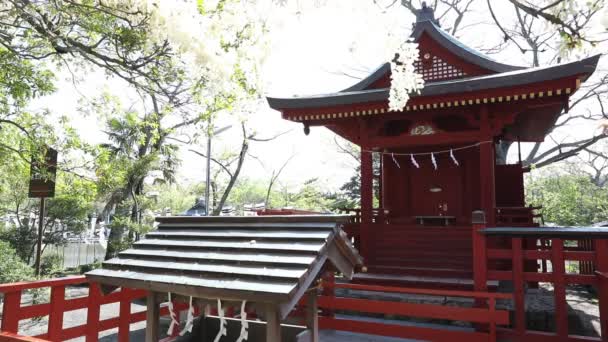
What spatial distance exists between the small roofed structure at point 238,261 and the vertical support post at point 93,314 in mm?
1162

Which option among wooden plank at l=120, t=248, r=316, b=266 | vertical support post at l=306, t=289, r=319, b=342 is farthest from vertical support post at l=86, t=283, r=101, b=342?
vertical support post at l=306, t=289, r=319, b=342

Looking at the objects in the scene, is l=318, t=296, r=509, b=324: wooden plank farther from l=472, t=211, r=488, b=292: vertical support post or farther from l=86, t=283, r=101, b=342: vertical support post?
l=86, t=283, r=101, b=342: vertical support post

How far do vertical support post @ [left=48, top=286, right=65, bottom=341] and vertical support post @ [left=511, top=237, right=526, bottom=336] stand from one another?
626cm

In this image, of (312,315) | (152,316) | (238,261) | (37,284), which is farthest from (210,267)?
(37,284)

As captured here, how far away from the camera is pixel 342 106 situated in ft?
35.2

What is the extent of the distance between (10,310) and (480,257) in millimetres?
6801

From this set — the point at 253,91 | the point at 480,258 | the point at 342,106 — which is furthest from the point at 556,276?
the point at 342,106

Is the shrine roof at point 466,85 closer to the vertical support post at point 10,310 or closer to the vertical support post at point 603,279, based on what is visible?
the vertical support post at point 603,279

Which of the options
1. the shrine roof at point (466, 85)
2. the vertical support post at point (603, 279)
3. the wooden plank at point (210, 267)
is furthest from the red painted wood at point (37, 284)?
the shrine roof at point (466, 85)

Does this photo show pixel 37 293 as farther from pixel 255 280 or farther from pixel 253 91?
pixel 255 280

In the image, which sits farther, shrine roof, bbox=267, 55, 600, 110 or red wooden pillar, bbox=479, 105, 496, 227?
red wooden pillar, bbox=479, 105, 496, 227

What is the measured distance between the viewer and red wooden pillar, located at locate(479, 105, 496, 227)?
9.52 m

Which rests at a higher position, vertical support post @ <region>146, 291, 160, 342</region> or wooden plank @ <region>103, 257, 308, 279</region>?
wooden plank @ <region>103, 257, 308, 279</region>

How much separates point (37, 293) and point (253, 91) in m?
8.18
